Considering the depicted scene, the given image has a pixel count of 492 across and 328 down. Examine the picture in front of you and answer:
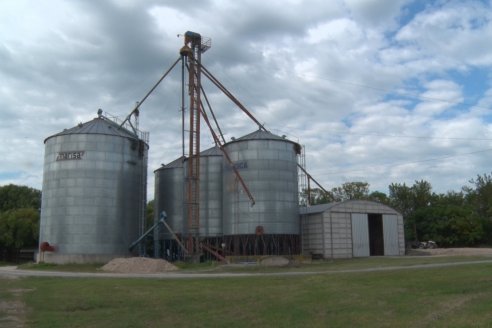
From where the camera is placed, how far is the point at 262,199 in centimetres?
5103

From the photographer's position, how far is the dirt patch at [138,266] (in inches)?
1561

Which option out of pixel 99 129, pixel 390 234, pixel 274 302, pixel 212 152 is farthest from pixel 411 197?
pixel 274 302

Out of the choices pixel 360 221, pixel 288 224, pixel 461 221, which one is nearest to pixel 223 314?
pixel 288 224

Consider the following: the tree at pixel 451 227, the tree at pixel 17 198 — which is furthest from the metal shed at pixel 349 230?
the tree at pixel 17 198

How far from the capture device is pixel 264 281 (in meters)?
26.7

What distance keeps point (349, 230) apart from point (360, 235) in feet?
5.75

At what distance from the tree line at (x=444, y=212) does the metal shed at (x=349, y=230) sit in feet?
41.4

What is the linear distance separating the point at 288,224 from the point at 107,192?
19013 millimetres

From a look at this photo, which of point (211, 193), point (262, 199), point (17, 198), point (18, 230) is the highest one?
point (17, 198)

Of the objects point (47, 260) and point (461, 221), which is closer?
point (47, 260)

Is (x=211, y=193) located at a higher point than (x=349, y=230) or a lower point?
higher

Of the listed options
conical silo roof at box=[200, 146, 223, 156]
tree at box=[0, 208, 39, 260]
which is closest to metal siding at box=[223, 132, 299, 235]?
conical silo roof at box=[200, 146, 223, 156]

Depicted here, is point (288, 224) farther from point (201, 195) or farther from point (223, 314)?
point (223, 314)

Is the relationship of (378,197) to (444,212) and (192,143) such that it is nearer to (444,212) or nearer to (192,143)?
(444,212)
